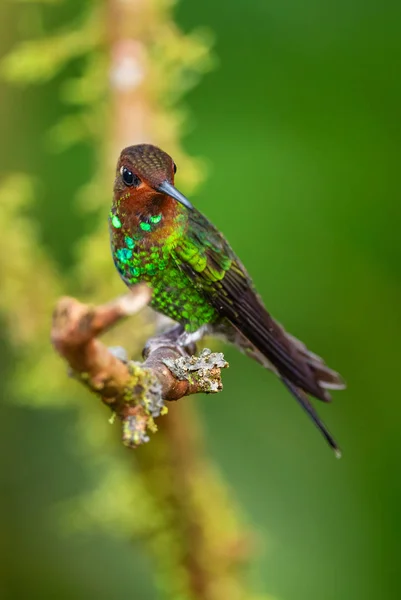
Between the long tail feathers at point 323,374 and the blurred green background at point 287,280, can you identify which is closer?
the long tail feathers at point 323,374

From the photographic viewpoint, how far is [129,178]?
1.58 metres

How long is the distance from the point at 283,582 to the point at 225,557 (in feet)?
2.62

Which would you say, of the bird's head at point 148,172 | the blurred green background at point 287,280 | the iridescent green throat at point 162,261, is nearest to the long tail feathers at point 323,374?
the iridescent green throat at point 162,261

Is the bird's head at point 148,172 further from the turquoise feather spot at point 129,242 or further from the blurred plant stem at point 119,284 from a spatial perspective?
the blurred plant stem at point 119,284

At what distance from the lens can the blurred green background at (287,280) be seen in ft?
11.4

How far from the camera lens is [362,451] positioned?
139 inches

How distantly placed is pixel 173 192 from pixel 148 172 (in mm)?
69

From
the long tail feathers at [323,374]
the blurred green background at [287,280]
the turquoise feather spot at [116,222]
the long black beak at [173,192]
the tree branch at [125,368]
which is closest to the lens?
the tree branch at [125,368]

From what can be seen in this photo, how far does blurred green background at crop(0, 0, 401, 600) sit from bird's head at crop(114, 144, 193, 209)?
1.91 m

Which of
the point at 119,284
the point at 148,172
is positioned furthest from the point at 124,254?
the point at 119,284

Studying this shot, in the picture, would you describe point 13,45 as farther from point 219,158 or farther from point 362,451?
point 362,451

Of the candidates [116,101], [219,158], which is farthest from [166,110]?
[219,158]

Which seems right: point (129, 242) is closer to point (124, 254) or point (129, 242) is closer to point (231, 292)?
point (124, 254)

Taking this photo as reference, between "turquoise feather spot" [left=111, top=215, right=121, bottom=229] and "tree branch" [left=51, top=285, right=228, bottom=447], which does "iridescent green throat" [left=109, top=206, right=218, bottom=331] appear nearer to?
"turquoise feather spot" [left=111, top=215, right=121, bottom=229]
